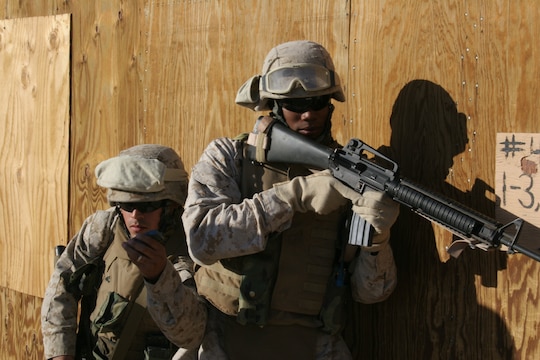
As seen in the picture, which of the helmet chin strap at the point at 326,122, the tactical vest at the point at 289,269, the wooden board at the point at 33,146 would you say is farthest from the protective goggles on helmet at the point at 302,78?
the wooden board at the point at 33,146

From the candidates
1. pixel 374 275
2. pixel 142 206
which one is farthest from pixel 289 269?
pixel 142 206

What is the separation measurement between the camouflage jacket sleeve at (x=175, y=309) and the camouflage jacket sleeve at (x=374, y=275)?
0.69 m

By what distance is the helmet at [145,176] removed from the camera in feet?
12.7

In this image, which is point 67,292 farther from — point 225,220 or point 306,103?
point 306,103

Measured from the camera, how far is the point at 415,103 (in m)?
3.70

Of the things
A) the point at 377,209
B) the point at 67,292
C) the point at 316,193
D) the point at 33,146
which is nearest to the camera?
the point at 377,209

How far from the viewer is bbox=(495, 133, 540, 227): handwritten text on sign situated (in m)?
3.37

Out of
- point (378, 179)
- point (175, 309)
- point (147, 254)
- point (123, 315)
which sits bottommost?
point (123, 315)

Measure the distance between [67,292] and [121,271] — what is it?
0.36 m

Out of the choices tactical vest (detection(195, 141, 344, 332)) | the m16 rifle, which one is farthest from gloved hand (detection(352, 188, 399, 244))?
tactical vest (detection(195, 141, 344, 332))

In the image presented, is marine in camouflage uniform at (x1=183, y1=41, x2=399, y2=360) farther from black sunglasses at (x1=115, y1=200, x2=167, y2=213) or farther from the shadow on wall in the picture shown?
black sunglasses at (x1=115, y1=200, x2=167, y2=213)

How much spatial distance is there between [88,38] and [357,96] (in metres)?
1.88

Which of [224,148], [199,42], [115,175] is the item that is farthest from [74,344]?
[199,42]

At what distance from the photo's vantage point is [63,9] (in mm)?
5039
